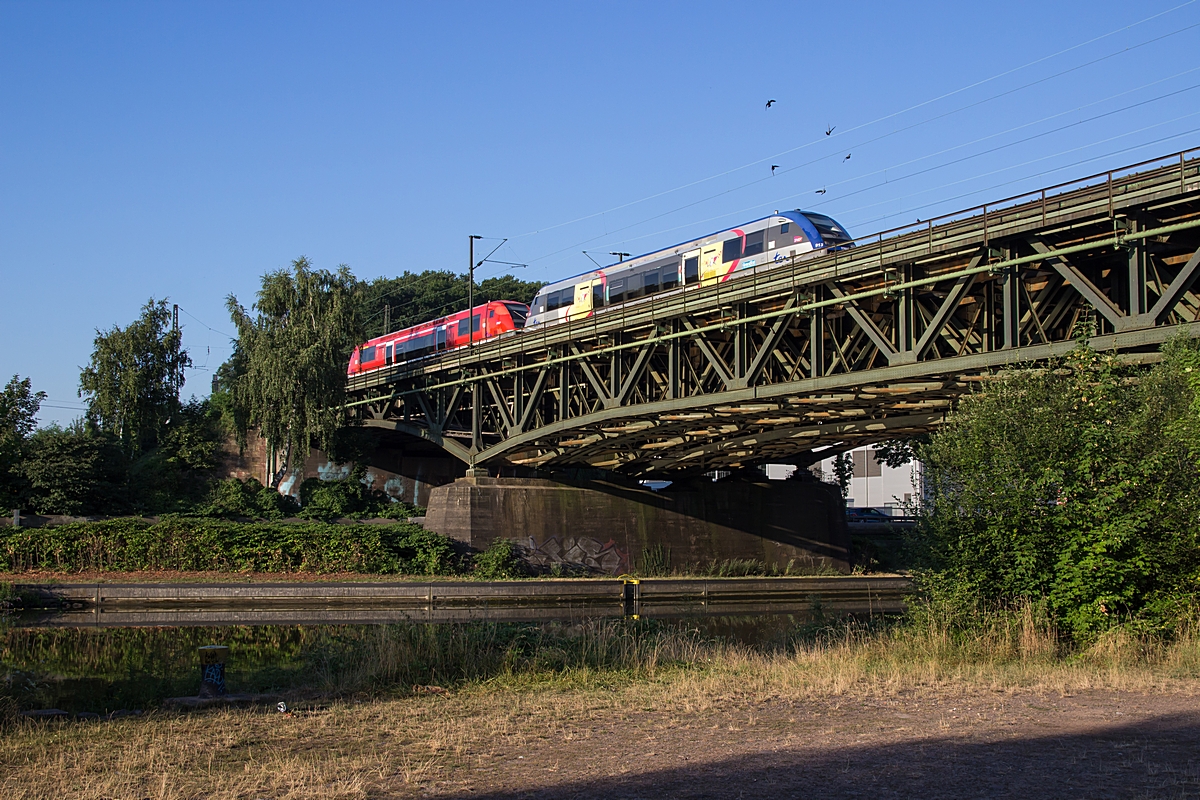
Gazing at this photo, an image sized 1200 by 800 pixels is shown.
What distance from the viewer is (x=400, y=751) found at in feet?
33.6

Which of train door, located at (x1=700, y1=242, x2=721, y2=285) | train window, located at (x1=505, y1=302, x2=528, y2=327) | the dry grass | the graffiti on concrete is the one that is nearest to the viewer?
the dry grass

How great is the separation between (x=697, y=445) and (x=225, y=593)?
17635 mm

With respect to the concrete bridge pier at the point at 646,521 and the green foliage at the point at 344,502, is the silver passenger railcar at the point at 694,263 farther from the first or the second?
the green foliage at the point at 344,502

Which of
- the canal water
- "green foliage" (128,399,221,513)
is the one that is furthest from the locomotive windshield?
"green foliage" (128,399,221,513)

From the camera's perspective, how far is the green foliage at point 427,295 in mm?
116500

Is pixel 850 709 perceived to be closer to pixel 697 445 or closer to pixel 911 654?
pixel 911 654

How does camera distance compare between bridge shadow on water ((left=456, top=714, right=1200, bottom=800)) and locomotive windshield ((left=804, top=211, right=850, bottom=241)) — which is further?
locomotive windshield ((left=804, top=211, right=850, bottom=241))

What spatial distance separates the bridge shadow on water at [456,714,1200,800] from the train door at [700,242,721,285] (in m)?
27.1

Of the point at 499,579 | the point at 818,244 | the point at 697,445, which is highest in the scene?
the point at 818,244

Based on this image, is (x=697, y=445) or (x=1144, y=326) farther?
(x=697, y=445)

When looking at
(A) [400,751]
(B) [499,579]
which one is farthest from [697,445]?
(A) [400,751]

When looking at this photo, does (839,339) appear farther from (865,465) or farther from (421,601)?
(865,465)

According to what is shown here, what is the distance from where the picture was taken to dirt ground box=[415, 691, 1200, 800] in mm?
8188

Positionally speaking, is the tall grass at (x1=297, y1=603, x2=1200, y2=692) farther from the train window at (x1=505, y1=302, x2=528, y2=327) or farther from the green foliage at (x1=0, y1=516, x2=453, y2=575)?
the train window at (x1=505, y1=302, x2=528, y2=327)
